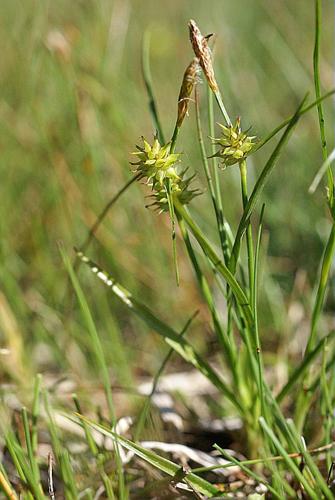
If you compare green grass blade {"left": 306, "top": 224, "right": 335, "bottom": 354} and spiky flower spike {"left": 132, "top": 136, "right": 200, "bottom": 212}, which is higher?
spiky flower spike {"left": 132, "top": 136, "right": 200, "bottom": 212}

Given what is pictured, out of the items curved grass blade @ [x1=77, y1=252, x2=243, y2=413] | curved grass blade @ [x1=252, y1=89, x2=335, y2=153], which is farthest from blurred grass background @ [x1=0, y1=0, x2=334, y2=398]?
curved grass blade @ [x1=252, y1=89, x2=335, y2=153]

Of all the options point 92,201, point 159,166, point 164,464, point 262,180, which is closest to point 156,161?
point 159,166

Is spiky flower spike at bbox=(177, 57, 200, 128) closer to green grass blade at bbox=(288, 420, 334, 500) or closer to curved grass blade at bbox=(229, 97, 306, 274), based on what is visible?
curved grass blade at bbox=(229, 97, 306, 274)

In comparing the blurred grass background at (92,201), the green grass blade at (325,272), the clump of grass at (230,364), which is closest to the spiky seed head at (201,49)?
the clump of grass at (230,364)

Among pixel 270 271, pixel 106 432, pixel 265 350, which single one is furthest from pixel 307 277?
pixel 106 432

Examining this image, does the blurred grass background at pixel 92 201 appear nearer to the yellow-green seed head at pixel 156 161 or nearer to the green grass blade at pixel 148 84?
the green grass blade at pixel 148 84

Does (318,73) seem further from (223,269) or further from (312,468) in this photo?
(312,468)
